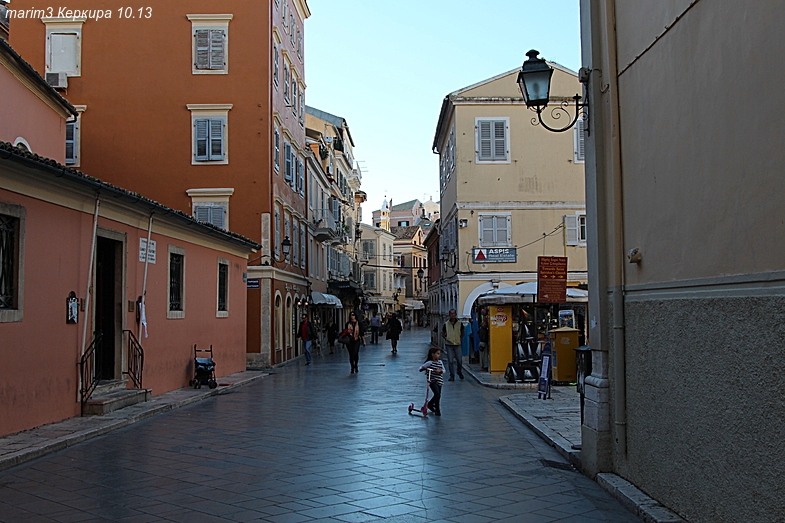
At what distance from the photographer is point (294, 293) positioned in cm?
3453

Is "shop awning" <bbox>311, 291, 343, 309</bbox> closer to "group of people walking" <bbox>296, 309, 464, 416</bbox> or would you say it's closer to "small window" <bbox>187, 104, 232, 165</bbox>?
"group of people walking" <bbox>296, 309, 464, 416</bbox>

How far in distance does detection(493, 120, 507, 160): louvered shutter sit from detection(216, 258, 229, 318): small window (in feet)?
45.5

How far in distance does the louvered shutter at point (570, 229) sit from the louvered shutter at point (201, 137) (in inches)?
567

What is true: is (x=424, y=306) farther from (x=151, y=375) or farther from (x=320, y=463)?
(x=320, y=463)

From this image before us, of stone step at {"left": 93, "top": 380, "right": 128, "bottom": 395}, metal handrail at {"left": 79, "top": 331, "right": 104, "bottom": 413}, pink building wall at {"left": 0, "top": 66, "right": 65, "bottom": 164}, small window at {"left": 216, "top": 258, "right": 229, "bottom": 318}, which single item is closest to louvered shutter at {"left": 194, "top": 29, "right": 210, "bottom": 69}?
pink building wall at {"left": 0, "top": 66, "right": 65, "bottom": 164}

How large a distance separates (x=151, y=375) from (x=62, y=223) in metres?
4.89

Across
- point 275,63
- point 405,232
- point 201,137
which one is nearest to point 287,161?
point 275,63

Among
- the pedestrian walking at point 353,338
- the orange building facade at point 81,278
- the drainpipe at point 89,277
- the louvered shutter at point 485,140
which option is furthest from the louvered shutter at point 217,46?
the drainpipe at point 89,277

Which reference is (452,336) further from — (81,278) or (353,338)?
(81,278)

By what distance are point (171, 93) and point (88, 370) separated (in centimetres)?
1868

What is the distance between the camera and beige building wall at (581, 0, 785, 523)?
4.99 meters

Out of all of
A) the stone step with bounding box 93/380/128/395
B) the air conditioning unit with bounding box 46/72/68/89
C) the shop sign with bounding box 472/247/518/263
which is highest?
the air conditioning unit with bounding box 46/72/68/89

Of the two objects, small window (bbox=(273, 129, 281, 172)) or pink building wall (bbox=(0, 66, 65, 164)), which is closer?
pink building wall (bbox=(0, 66, 65, 164))

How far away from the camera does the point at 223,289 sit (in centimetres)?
2239
